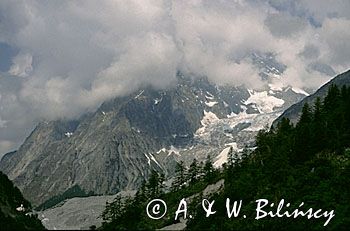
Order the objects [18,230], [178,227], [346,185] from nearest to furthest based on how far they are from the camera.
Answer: [18,230]
[346,185]
[178,227]

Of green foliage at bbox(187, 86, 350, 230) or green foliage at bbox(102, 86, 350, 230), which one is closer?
green foliage at bbox(102, 86, 350, 230)

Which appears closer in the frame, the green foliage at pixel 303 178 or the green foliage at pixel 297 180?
the green foliage at pixel 297 180

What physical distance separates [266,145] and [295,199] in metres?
50.9

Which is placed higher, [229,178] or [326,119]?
[326,119]

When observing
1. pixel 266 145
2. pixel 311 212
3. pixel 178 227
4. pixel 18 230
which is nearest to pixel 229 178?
pixel 266 145

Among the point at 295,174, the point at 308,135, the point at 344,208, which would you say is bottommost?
the point at 344,208

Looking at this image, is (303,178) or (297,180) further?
(303,178)

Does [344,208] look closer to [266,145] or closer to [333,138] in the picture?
[333,138]

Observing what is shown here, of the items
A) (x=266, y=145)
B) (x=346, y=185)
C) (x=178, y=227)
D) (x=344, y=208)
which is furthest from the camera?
(x=266, y=145)

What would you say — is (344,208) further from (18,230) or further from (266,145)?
(266,145)

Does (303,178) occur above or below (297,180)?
above

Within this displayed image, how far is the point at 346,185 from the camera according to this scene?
75125 millimetres

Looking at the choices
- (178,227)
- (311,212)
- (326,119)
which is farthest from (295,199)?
(326,119)

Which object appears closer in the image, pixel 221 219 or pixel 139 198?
pixel 221 219
